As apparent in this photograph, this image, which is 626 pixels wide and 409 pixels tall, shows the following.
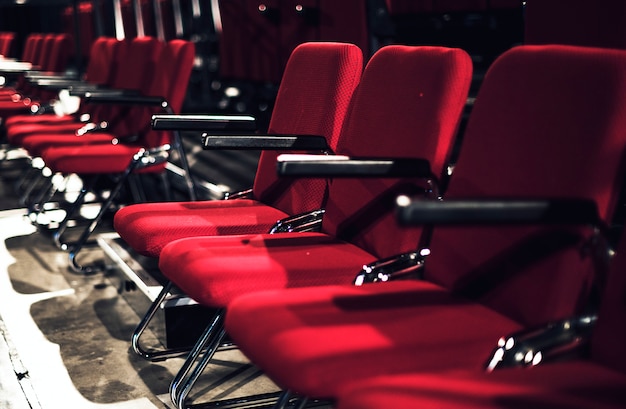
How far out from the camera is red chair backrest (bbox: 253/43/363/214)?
239cm

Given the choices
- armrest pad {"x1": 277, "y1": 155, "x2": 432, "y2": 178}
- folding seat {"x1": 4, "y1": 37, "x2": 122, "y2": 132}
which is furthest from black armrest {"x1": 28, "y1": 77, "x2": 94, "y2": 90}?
armrest pad {"x1": 277, "y1": 155, "x2": 432, "y2": 178}

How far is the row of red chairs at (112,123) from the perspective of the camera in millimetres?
3641

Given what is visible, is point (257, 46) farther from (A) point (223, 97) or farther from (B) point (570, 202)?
A: (B) point (570, 202)

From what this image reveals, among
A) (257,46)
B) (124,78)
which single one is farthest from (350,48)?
(257,46)

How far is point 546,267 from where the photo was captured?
148 cm

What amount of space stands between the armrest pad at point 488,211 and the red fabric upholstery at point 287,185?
3.73 ft

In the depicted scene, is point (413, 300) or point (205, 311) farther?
A: point (205, 311)

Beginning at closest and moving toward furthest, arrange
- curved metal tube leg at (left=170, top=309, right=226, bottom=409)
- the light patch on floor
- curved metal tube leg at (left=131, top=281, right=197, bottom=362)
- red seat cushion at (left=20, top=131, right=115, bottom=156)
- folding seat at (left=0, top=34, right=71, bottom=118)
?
1. curved metal tube leg at (left=170, top=309, right=226, bottom=409)
2. the light patch on floor
3. curved metal tube leg at (left=131, top=281, right=197, bottom=362)
4. red seat cushion at (left=20, top=131, right=115, bottom=156)
5. folding seat at (left=0, top=34, right=71, bottom=118)

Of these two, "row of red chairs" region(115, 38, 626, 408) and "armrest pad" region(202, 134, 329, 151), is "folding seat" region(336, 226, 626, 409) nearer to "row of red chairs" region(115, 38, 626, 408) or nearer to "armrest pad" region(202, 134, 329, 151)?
"row of red chairs" region(115, 38, 626, 408)

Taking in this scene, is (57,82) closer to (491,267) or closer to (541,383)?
(491,267)

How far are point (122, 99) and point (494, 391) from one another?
275cm

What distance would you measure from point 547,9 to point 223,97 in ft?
21.2

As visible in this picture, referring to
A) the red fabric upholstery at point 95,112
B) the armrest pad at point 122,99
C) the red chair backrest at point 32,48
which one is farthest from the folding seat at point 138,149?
the red chair backrest at point 32,48

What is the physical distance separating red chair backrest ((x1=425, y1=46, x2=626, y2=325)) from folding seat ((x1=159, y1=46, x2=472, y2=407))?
15cm
